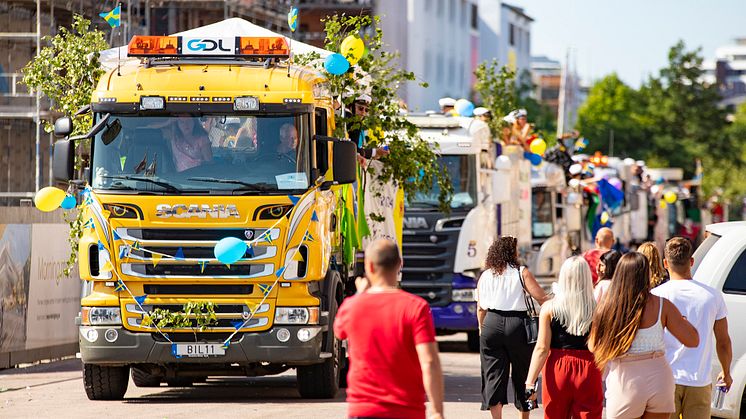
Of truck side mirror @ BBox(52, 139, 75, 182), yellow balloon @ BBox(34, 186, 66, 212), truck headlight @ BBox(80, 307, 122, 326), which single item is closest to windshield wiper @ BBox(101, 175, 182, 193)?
truck side mirror @ BBox(52, 139, 75, 182)

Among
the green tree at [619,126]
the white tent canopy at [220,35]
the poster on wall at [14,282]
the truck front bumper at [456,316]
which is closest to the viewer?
the white tent canopy at [220,35]

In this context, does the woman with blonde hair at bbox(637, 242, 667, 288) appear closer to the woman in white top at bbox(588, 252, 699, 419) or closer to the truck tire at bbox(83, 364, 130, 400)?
the woman in white top at bbox(588, 252, 699, 419)

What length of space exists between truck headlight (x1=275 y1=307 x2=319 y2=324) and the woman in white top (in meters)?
5.63

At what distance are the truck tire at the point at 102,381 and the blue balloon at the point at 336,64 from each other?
12.3 feet

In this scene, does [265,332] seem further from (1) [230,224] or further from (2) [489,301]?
(2) [489,301]

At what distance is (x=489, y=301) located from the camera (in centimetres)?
1237

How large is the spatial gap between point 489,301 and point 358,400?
5202 mm

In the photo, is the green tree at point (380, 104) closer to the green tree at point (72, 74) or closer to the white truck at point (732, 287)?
the green tree at point (72, 74)

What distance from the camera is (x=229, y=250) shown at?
526 inches

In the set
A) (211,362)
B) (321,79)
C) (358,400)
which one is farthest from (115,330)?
(358,400)

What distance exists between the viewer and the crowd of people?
718cm

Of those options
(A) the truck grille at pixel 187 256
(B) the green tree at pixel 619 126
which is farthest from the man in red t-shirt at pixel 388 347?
(B) the green tree at pixel 619 126

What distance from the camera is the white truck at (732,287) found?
36.6 ft

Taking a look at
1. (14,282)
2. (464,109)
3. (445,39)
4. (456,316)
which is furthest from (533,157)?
(445,39)
